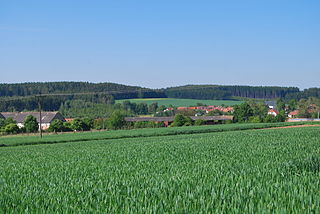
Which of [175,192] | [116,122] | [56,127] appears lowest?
[56,127]

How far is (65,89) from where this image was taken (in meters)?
179

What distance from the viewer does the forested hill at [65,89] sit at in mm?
163000

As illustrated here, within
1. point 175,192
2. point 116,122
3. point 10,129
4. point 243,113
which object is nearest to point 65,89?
point 116,122

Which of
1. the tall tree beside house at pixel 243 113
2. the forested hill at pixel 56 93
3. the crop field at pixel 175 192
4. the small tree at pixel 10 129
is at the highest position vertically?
the forested hill at pixel 56 93

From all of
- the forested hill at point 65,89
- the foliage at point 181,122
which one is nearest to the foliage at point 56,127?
the foliage at point 181,122

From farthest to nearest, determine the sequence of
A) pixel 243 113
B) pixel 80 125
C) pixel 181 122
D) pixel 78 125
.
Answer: pixel 243 113
pixel 181 122
pixel 80 125
pixel 78 125

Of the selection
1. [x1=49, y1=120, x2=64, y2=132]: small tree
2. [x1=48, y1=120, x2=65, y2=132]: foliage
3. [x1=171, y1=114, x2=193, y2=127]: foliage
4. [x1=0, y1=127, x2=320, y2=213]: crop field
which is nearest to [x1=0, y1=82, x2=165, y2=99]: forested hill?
[x1=171, y1=114, x2=193, y2=127]: foliage

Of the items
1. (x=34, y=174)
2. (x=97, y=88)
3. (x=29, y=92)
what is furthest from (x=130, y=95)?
(x=34, y=174)

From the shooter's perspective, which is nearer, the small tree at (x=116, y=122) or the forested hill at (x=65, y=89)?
the small tree at (x=116, y=122)

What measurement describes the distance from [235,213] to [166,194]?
2.32 metres

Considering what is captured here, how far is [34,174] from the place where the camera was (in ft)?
50.9

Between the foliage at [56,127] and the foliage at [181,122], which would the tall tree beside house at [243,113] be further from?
the foliage at [56,127]

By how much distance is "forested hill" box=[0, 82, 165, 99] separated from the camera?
163000 millimetres

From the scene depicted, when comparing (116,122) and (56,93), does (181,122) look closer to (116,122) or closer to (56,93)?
(116,122)
